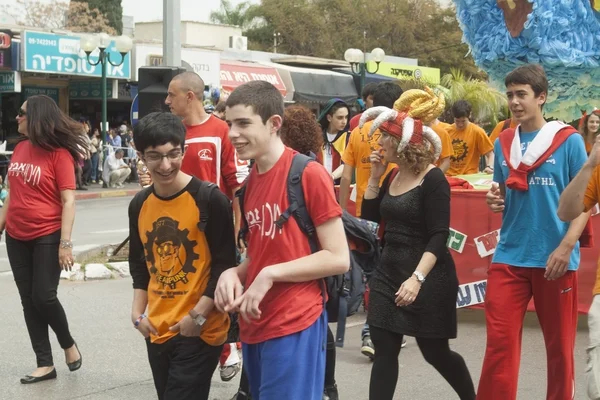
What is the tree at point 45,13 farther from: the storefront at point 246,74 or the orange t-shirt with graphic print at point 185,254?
the orange t-shirt with graphic print at point 185,254

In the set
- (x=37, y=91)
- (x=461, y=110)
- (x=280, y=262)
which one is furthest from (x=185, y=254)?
(x=37, y=91)

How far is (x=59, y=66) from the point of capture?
2673 cm

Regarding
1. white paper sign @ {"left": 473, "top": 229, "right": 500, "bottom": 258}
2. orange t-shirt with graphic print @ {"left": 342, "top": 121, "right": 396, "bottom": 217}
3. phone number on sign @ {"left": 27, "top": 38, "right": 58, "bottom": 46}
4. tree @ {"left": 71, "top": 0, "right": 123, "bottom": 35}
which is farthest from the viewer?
tree @ {"left": 71, "top": 0, "right": 123, "bottom": 35}

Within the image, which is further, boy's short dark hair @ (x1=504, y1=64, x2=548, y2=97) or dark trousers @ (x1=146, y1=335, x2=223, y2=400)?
boy's short dark hair @ (x1=504, y1=64, x2=548, y2=97)

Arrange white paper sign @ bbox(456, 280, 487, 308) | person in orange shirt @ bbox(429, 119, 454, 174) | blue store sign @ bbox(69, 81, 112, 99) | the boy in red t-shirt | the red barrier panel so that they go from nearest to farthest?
the boy in red t-shirt → the red barrier panel → white paper sign @ bbox(456, 280, 487, 308) → person in orange shirt @ bbox(429, 119, 454, 174) → blue store sign @ bbox(69, 81, 112, 99)

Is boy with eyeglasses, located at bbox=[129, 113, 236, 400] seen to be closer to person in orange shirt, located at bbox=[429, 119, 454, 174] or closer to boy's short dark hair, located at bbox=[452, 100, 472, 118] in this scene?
person in orange shirt, located at bbox=[429, 119, 454, 174]

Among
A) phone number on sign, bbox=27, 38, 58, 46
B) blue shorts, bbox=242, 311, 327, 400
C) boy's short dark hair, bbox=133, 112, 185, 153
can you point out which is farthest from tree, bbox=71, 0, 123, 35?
blue shorts, bbox=242, 311, 327, 400

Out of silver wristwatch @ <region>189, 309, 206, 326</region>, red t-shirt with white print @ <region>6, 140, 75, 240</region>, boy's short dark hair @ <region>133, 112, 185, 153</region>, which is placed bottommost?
silver wristwatch @ <region>189, 309, 206, 326</region>

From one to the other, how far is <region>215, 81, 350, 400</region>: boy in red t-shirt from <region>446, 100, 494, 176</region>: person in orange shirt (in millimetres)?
6763

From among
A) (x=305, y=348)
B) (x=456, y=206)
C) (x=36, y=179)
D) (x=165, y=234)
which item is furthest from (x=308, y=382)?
(x=456, y=206)

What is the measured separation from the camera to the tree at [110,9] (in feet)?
170

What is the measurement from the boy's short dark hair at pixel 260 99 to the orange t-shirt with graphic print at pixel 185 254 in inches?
24.5

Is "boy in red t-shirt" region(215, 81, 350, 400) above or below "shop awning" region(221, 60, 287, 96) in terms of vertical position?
below

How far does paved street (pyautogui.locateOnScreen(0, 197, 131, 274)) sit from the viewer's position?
14664mm
